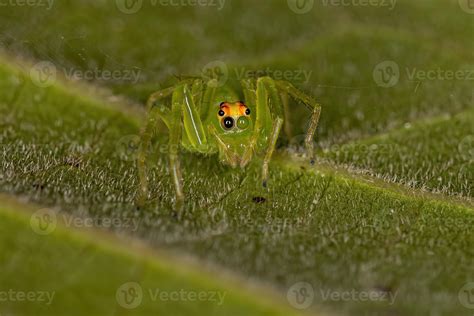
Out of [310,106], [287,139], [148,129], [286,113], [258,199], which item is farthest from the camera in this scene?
[286,113]

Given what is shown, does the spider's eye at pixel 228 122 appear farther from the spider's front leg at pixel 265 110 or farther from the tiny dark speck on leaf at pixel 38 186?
the tiny dark speck on leaf at pixel 38 186

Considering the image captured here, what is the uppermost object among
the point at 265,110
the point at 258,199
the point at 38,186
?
the point at 265,110

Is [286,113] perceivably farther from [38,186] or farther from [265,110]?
[38,186]

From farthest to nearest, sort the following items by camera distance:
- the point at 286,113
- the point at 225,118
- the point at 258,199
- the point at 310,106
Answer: the point at 286,113 → the point at 310,106 → the point at 225,118 → the point at 258,199

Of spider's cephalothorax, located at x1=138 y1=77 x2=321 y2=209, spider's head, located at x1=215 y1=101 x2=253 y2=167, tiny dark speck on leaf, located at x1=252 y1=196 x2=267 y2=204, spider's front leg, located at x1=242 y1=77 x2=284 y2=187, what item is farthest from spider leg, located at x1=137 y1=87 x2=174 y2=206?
tiny dark speck on leaf, located at x1=252 y1=196 x2=267 y2=204

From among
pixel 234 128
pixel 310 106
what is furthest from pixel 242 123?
pixel 310 106

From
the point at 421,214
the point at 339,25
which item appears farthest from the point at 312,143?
the point at 339,25

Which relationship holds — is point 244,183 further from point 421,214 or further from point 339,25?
point 339,25
